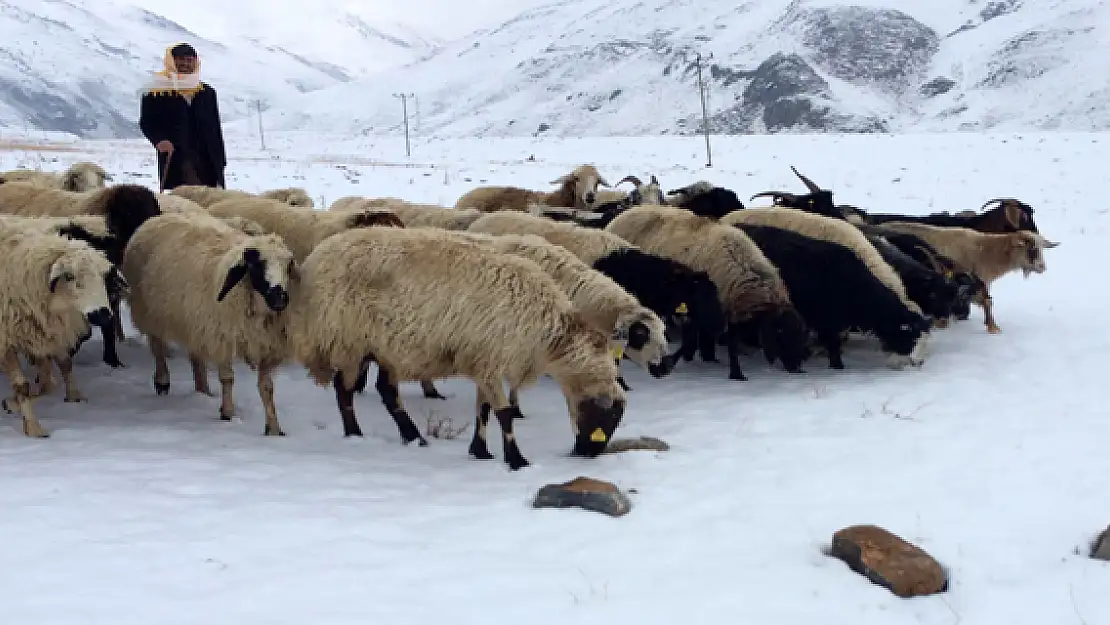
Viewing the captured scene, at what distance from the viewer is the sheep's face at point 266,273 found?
21.4ft

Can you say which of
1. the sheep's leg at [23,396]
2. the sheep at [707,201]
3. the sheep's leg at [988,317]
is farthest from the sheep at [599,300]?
the sheep's leg at [988,317]

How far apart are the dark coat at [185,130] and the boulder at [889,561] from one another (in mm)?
9721

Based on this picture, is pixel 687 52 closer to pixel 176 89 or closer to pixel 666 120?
pixel 666 120

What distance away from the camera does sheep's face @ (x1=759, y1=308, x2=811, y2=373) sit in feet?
28.1

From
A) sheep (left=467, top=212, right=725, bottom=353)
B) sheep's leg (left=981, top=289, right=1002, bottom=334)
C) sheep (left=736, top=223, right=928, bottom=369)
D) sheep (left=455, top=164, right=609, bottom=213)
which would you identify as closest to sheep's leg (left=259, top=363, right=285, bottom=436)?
sheep (left=467, top=212, right=725, bottom=353)

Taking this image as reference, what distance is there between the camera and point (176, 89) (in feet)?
36.6

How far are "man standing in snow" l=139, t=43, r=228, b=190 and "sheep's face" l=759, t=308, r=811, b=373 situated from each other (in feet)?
24.7

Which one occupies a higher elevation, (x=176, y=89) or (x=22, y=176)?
(x=176, y=89)

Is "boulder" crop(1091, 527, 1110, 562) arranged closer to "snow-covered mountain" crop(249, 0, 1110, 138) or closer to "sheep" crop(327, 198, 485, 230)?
"sheep" crop(327, 198, 485, 230)

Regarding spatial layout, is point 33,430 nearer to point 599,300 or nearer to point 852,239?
point 599,300

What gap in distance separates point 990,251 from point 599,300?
6.36 metres

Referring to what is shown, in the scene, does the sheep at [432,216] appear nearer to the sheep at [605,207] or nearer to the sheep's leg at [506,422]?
the sheep at [605,207]

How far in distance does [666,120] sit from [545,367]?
295 feet

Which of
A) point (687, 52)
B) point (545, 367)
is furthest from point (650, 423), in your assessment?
point (687, 52)
